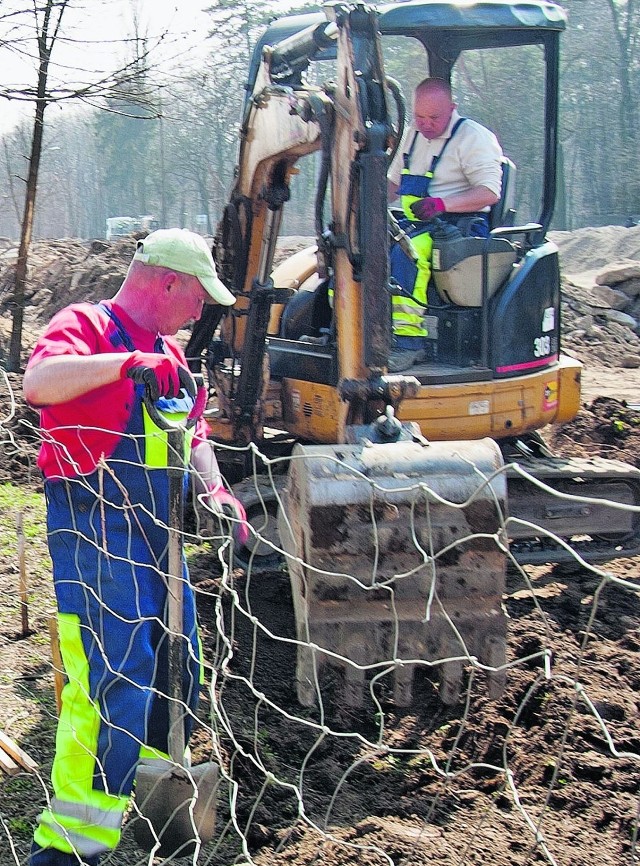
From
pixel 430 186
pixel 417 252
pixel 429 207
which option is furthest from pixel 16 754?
pixel 430 186

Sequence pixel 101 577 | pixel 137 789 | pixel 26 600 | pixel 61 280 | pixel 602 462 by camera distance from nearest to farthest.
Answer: pixel 137 789 → pixel 101 577 → pixel 26 600 → pixel 602 462 → pixel 61 280

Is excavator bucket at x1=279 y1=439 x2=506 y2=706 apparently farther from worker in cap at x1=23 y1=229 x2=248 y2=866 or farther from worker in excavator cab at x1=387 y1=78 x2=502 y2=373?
worker in excavator cab at x1=387 y1=78 x2=502 y2=373

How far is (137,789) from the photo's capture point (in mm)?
3174

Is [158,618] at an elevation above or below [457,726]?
above

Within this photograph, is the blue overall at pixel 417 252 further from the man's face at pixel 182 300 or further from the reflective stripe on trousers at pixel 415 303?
the man's face at pixel 182 300

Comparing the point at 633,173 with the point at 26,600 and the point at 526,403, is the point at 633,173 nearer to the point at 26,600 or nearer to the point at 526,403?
the point at 526,403

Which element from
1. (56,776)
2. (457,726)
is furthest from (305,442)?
(56,776)

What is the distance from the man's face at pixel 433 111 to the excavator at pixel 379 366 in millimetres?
408

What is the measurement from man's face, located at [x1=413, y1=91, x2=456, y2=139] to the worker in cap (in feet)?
10.9

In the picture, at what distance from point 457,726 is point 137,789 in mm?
1938

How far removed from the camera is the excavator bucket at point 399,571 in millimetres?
3734

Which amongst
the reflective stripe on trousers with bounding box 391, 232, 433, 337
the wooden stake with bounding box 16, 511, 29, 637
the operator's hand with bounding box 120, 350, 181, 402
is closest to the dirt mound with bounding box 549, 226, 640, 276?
the reflective stripe on trousers with bounding box 391, 232, 433, 337

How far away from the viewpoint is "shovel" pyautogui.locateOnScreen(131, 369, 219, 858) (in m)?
3.08

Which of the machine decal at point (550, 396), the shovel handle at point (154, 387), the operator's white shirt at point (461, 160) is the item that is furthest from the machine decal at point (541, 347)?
the shovel handle at point (154, 387)
